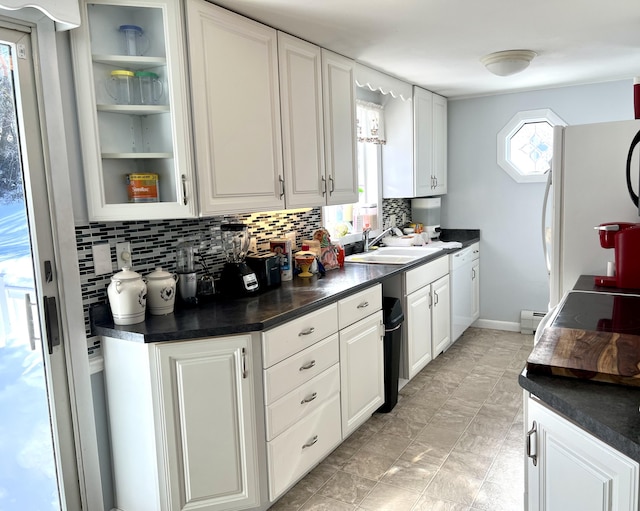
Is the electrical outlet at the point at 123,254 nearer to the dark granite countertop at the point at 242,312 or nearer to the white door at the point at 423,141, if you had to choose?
the dark granite countertop at the point at 242,312

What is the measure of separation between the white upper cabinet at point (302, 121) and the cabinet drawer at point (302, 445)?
1.08 m

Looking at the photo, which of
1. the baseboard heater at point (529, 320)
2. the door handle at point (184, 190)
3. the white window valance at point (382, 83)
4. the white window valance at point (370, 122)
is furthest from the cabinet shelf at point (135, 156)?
the baseboard heater at point (529, 320)

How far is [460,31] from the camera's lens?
2777mm

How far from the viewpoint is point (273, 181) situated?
261 cm

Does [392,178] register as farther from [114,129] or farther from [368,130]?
[114,129]

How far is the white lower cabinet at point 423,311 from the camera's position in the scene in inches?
133

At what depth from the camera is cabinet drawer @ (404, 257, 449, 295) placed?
339 cm

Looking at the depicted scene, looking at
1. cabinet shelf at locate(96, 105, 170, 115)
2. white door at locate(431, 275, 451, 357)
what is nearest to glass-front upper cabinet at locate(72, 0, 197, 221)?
cabinet shelf at locate(96, 105, 170, 115)

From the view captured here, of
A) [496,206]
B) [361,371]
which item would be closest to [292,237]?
[361,371]

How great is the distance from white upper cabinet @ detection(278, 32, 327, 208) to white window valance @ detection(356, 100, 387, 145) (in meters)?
1.04

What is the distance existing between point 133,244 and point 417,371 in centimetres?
217

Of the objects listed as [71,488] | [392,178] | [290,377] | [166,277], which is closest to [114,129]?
[166,277]

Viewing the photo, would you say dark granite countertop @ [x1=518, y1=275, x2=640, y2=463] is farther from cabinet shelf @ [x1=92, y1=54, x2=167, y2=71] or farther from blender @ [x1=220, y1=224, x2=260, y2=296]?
cabinet shelf @ [x1=92, y1=54, x2=167, y2=71]

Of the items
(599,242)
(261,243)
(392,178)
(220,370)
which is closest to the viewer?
(220,370)
